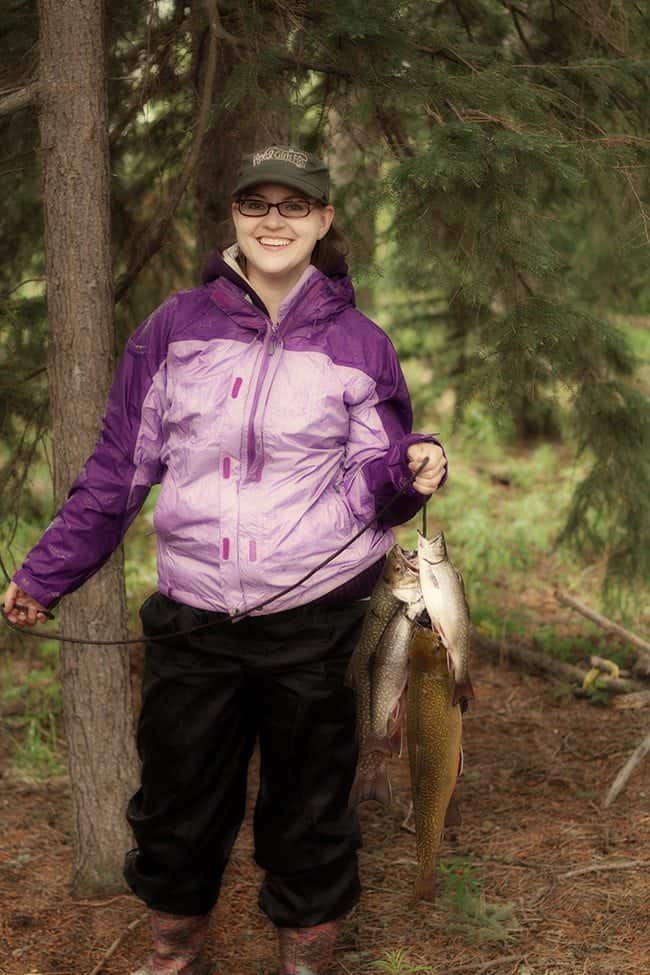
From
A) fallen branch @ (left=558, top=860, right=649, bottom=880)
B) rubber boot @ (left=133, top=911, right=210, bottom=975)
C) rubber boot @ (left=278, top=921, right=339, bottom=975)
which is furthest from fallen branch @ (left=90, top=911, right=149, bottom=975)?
fallen branch @ (left=558, top=860, right=649, bottom=880)

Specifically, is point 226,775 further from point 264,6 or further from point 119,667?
point 264,6

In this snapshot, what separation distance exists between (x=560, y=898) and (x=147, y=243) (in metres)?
2.80

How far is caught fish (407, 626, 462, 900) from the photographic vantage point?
9.54 feet

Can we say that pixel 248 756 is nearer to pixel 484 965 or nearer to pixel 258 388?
pixel 484 965

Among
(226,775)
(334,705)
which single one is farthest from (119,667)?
(334,705)

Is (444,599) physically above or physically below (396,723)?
above

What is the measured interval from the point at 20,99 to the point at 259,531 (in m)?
1.79

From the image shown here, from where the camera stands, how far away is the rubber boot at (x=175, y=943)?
346 cm

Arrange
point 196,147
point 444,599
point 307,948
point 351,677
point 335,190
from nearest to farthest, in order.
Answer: point 444,599 → point 351,677 → point 307,948 → point 196,147 → point 335,190

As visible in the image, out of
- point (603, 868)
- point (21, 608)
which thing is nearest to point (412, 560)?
point (21, 608)

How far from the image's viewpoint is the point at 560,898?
3.88m

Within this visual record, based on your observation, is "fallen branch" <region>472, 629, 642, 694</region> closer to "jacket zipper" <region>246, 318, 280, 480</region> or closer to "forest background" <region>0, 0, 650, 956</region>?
"forest background" <region>0, 0, 650, 956</region>

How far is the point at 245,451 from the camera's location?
3.07 metres

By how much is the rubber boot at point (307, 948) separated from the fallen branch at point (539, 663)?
2.71 meters
